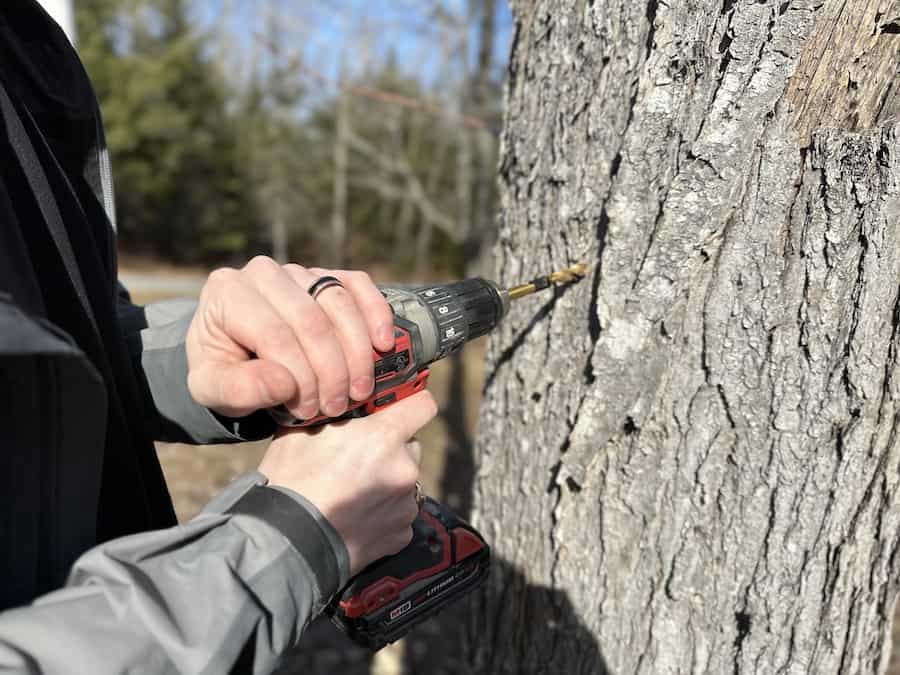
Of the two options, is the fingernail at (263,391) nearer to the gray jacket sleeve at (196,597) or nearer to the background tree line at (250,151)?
the gray jacket sleeve at (196,597)

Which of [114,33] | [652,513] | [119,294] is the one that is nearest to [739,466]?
[652,513]

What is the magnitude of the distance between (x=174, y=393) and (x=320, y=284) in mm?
488

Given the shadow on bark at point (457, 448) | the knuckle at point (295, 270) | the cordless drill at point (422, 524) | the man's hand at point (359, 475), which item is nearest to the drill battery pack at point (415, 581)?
the cordless drill at point (422, 524)

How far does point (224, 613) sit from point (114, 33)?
63.0 feet

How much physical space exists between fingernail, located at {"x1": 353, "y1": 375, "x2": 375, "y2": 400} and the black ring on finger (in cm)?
16

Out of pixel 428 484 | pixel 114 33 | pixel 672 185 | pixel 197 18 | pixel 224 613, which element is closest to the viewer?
pixel 224 613

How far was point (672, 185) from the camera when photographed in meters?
1.21

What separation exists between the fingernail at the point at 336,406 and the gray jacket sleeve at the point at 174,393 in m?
0.24

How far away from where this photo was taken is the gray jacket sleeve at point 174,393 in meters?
1.25

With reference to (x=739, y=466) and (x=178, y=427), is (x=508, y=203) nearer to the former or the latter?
(x=739, y=466)

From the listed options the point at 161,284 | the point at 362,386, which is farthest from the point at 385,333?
the point at 161,284

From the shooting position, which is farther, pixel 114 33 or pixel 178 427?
pixel 114 33

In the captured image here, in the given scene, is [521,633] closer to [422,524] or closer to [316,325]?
[422,524]

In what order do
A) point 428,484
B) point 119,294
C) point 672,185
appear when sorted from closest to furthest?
1. point 672,185
2. point 119,294
3. point 428,484
